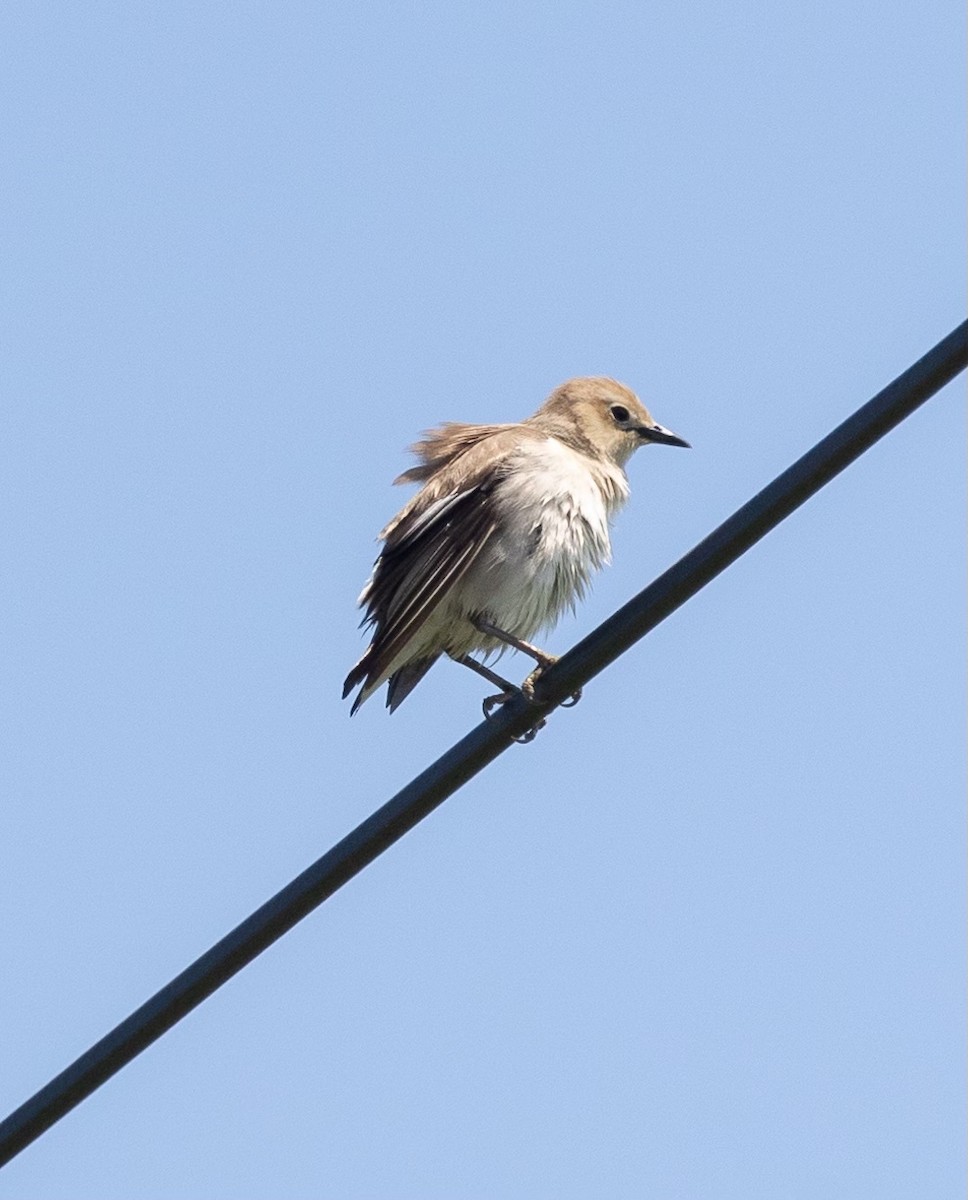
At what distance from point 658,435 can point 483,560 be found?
2042 mm

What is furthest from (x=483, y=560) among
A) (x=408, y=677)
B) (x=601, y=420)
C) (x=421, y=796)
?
(x=421, y=796)

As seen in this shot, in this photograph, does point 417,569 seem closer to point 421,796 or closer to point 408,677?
point 408,677

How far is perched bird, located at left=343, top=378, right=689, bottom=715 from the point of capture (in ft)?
28.0

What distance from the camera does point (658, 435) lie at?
1035 cm

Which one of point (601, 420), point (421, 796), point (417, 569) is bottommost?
point (421, 796)

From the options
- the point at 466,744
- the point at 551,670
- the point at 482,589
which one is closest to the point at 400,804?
the point at 466,744

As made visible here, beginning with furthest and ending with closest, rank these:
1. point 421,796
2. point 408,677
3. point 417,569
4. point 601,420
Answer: point 601,420 < point 408,677 < point 417,569 < point 421,796

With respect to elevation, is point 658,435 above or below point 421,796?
above

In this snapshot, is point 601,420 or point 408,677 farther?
point 601,420

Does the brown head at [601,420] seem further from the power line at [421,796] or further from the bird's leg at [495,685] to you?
the power line at [421,796]

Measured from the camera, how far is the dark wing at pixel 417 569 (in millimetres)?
8422

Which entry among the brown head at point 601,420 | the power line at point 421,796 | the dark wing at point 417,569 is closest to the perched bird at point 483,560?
the dark wing at point 417,569

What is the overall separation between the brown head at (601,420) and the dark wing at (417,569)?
1321mm

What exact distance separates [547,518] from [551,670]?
9.80 ft
